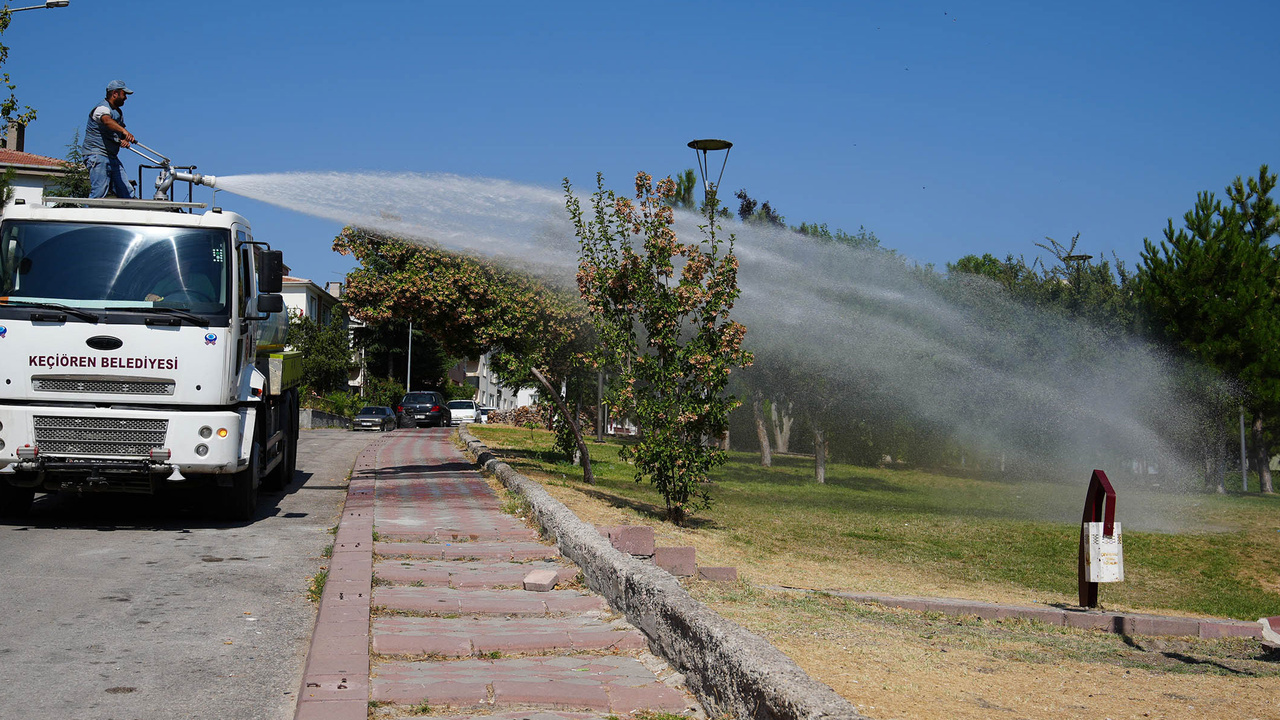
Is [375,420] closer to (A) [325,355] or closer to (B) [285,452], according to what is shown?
(A) [325,355]

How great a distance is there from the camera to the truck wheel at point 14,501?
31.1 ft

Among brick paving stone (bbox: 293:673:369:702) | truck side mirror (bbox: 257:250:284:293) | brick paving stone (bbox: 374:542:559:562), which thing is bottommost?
brick paving stone (bbox: 293:673:369:702)

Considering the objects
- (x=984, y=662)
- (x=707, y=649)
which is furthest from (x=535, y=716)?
(x=984, y=662)

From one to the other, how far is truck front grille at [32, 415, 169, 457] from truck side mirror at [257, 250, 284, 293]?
1579mm

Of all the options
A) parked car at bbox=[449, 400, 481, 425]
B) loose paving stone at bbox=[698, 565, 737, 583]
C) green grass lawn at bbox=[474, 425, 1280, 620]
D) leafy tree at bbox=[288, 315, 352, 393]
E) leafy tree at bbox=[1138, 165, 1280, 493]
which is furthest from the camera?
parked car at bbox=[449, 400, 481, 425]

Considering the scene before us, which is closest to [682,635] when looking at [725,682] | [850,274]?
[725,682]

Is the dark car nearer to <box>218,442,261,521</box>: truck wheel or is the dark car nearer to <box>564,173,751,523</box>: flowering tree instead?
<box>564,173,751,523</box>: flowering tree

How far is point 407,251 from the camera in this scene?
50.4ft

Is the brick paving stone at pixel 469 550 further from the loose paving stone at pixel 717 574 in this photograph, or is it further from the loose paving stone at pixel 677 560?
the loose paving stone at pixel 717 574

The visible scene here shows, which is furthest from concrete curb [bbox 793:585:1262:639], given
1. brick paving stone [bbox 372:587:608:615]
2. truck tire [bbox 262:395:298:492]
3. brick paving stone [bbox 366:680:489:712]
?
truck tire [bbox 262:395:298:492]

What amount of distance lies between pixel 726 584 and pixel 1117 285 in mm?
31571

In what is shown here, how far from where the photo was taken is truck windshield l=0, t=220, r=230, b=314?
8.83m

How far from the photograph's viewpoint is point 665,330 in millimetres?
13219

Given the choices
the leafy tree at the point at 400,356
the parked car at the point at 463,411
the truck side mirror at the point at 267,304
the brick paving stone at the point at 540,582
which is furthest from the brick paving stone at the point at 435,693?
the leafy tree at the point at 400,356
